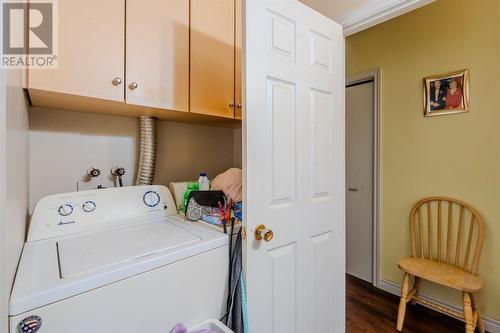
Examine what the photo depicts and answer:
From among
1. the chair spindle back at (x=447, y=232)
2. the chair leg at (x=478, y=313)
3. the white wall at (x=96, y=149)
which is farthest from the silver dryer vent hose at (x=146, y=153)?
the chair leg at (x=478, y=313)

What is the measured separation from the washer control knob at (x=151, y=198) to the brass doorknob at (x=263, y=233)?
2.11 feet

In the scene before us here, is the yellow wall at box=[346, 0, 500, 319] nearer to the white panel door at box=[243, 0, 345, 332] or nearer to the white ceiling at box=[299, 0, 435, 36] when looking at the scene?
the white ceiling at box=[299, 0, 435, 36]

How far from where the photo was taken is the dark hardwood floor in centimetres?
189

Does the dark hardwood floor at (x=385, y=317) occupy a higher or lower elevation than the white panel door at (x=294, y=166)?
lower

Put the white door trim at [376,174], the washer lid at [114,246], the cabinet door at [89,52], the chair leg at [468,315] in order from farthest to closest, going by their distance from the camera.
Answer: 1. the white door trim at [376,174]
2. the chair leg at [468,315]
3. the cabinet door at [89,52]
4. the washer lid at [114,246]

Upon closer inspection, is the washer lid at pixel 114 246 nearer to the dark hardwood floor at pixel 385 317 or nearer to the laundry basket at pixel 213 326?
the laundry basket at pixel 213 326

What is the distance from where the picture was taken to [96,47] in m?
1.05

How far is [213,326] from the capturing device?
1005 mm

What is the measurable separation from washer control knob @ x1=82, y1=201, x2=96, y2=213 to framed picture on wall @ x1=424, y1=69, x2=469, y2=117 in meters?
2.57

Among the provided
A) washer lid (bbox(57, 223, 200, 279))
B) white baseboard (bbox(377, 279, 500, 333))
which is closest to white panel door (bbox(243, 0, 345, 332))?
washer lid (bbox(57, 223, 200, 279))

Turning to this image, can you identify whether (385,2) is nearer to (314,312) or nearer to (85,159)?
(314,312)

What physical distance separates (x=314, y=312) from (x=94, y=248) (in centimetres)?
118

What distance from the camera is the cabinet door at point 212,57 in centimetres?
137

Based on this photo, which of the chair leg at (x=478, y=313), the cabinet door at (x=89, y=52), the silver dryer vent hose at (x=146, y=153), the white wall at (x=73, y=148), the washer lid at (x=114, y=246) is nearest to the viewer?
the washer lid at (x=114, y=246)
